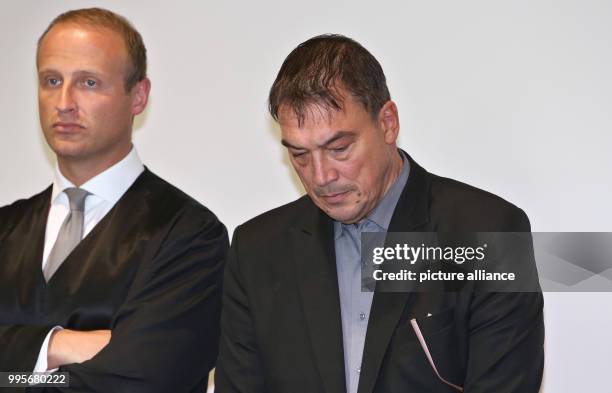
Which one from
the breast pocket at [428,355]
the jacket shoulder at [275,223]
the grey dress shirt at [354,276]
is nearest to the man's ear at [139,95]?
the jacket shoulder at [275,223]

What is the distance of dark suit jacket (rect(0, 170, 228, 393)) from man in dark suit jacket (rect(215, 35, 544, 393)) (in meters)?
0.16

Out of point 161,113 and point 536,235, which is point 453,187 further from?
point 161,113

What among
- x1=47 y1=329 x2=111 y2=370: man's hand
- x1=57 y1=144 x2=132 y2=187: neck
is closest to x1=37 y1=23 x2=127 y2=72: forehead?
x1=57 y1=144 x2=132 y2=187: neck

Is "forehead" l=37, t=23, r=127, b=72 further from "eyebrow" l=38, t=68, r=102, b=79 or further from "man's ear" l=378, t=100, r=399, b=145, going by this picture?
"man's ear" l=378, t=100, r=399, b=145

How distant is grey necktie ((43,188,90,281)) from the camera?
268cm

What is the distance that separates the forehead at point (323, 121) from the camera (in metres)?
2.24

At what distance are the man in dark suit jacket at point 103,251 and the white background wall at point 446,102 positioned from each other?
0.46 metres

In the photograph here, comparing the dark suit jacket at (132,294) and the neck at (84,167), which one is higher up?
the neck at (84,167)

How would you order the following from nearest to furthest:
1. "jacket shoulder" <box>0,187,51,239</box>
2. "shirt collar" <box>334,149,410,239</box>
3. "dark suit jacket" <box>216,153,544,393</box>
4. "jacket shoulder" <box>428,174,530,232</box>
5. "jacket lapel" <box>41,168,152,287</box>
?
"dark suit jacket" <box>216,153,544,393</box>
"jacket shoulder" <box>428,174,530,232</box>
"shirt collar" <box>334,149,410,239</box>
"jacket lapel" <box>41,168,152,287</box>
"jacket shoulder" <box>0,187,51,239</box>

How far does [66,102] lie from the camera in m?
2.70

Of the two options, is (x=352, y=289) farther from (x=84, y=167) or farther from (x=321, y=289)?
(x=84, y=167)

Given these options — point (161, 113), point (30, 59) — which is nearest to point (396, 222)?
point (161, 113)

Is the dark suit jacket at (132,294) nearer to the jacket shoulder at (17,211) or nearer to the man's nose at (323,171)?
the jacket shoulder at (17,211)

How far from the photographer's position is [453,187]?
2404 millimetres
